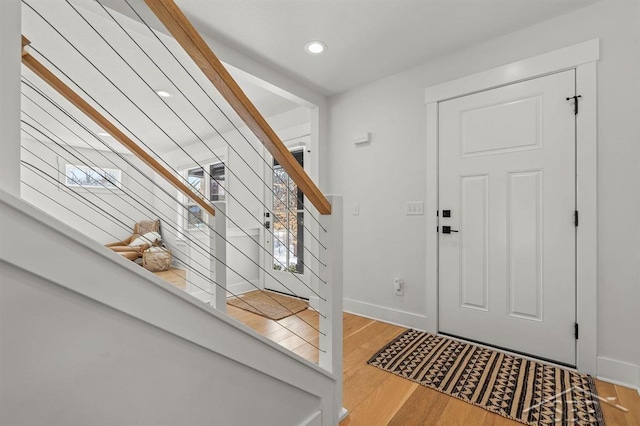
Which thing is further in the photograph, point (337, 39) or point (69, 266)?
point (337, 39)

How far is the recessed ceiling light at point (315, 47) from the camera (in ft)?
7.42

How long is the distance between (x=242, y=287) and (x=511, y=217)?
3.08 meters

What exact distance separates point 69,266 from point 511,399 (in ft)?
6.75

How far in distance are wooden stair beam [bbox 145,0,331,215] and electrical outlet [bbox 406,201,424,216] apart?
4.98 ft

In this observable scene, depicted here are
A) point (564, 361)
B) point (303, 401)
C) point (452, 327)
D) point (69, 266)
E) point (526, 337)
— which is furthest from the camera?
point (452, 327)

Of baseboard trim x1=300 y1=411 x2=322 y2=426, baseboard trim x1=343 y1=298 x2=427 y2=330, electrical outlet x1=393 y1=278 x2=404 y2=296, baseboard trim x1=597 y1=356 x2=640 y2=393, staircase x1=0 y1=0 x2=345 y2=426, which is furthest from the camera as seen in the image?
electrical outlet x1=393 y1=278 x2=404 y2=296

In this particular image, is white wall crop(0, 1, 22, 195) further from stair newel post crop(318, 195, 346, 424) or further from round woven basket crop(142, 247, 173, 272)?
round woven basket crop(142, 247, 173, 272)

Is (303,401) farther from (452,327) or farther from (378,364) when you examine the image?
(452,327)

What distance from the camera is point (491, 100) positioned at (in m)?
2.22

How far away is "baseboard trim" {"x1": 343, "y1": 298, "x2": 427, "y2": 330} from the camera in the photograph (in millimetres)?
2572

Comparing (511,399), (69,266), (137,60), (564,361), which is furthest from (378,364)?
(137,60)

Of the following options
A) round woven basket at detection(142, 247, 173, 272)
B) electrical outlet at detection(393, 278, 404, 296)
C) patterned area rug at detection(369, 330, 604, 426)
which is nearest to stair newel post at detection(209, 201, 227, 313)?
patterned area rug at detection(369, 330, 604, 426)

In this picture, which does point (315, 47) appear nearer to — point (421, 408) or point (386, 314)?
point (386, 314)

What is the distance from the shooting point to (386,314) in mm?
2768
